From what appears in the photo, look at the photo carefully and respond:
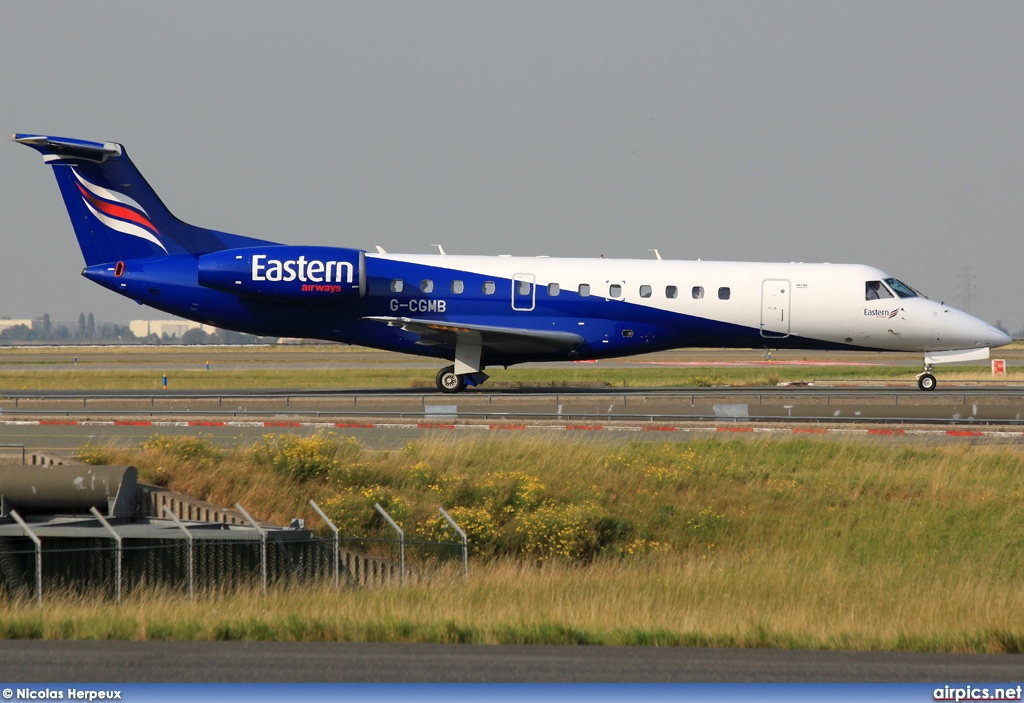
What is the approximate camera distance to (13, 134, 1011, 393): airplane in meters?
32.2

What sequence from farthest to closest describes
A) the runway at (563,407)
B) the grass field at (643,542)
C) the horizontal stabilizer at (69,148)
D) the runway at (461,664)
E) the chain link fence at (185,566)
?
the horizontal stabilizer at (69,148) → the runway at (563,407) → the chain link fence at (185,566) → the grass field at (643,542) → the runway at (461,664)

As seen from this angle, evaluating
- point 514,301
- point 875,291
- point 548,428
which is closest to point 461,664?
point 548,428

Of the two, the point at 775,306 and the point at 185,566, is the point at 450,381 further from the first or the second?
the point at 185,566

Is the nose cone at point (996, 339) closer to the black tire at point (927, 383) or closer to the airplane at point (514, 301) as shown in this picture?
the airplane at point (514, 301)

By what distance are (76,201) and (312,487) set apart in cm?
1785

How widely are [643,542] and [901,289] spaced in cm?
1876

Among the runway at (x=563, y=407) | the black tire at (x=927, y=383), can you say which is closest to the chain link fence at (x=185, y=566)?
the runway at (x=563, y=407)

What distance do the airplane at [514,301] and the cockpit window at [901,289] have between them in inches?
2.9

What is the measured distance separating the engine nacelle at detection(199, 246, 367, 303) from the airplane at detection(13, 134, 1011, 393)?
0.34 m

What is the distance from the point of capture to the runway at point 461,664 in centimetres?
825

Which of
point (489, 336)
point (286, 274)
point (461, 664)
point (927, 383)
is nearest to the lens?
point (461, 664)

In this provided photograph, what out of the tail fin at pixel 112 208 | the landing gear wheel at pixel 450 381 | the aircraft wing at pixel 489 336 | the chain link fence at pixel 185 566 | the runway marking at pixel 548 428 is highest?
the tail fin at pixel 112 208

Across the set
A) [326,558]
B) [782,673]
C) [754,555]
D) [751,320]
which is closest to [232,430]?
[326,558]

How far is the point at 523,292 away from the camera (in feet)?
106
